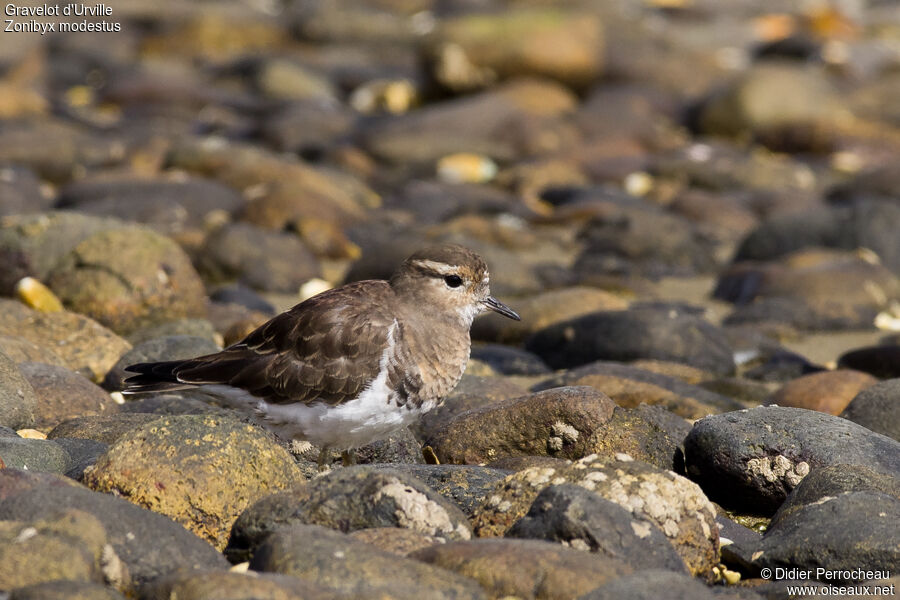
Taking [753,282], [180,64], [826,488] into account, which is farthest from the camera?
[180,64]

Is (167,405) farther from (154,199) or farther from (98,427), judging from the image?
(154,199)

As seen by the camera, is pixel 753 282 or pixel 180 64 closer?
pixel 753 282

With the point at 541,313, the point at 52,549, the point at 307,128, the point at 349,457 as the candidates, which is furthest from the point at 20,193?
the point at 52,549

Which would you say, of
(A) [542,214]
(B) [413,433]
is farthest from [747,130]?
(B) [413,433]

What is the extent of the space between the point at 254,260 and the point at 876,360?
5.59 m

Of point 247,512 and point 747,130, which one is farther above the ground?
point 247,512

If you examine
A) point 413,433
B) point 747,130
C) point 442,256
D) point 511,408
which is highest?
point 442,256

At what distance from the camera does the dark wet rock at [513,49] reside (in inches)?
747

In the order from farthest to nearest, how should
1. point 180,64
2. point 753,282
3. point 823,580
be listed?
1. point 180,64
2. point 753,282
3. point 823,580

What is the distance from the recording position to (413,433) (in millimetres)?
7051

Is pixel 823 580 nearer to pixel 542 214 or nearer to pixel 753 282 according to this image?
pixel 753 282

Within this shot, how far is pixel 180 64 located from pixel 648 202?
34.5 feet

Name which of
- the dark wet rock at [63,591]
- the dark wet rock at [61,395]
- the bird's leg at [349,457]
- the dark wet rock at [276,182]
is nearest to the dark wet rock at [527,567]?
the dark wet rock at [63,591]

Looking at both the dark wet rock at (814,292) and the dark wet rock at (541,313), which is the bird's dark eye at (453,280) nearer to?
the dark wet rock at (541,313)
